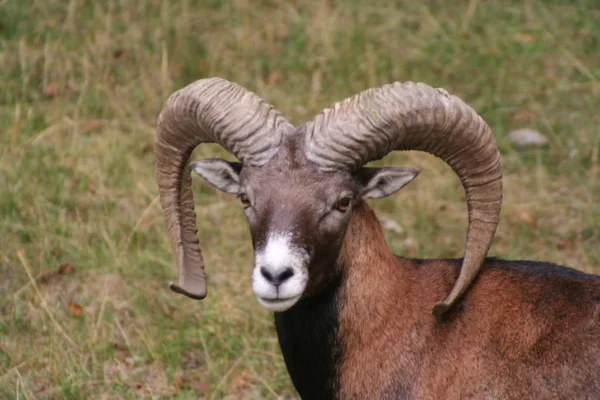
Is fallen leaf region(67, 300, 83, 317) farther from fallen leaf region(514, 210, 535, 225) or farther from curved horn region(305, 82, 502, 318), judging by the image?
fallen leaf region(514, 210, 535, 225)

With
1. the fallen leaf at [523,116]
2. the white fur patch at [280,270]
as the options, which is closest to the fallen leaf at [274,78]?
the fallen leaf at [523,116]

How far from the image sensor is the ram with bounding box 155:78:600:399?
629 cm

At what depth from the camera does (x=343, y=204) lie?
6414 mm

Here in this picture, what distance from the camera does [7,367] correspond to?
809 centimetres

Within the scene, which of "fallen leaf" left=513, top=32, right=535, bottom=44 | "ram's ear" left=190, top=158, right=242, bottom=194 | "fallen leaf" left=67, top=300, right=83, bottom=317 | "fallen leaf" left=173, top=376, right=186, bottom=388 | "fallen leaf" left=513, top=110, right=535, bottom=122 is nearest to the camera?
"ram's ear" left=190, top=158, right=242, bottom=194

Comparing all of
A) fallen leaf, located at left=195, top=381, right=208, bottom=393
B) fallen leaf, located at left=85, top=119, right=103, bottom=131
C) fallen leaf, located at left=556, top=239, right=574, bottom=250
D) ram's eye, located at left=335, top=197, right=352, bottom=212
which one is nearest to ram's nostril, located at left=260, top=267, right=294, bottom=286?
ram's eye, located at left=335, top=197, right=352, bottom=212

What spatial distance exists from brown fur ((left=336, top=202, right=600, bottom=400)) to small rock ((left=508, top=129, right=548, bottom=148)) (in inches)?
206

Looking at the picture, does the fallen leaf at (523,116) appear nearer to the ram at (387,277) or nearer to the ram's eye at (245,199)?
the ram at (387,277)

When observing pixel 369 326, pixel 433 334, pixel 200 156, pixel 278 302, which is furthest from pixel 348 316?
pixel 200 156

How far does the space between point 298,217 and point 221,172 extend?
0.91 metres

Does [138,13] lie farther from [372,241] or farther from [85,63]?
[372,241]

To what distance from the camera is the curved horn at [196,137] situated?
6.50 metres

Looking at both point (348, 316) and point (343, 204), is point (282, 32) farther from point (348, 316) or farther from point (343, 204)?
point (348, 316)

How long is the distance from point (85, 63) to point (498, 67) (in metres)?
5.05
